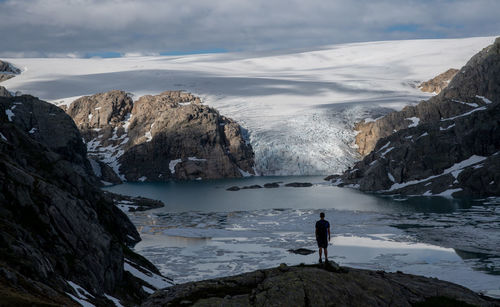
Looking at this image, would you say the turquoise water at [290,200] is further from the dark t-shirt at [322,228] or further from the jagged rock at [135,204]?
the dark t-shirt at [322,228]

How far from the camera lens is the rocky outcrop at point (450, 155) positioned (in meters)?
101

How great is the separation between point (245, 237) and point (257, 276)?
4499 centimetres

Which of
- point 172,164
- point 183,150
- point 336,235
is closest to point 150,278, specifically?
point 336,235

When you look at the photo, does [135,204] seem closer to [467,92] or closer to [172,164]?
[172,164]

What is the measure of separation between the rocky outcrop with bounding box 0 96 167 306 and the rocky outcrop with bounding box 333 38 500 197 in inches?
2921

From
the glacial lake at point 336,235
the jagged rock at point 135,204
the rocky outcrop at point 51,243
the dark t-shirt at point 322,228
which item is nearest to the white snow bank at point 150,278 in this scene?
the rocky outcrop at point 51,243

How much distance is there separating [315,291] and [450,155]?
104m

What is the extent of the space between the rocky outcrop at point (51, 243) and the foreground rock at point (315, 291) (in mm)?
4392

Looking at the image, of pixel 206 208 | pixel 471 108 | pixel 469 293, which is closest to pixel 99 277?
pixel 469 293

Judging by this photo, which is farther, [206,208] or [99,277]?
[206,208]

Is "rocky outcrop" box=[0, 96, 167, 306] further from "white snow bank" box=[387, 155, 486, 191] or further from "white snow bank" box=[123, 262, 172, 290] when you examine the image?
"white snow bank" box=[387, 155, 486, 191]

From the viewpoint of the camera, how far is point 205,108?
195750 mm

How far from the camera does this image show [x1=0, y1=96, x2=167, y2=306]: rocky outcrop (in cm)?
2080

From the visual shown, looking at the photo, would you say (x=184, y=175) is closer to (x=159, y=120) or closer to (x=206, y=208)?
(x=159, y=120)
